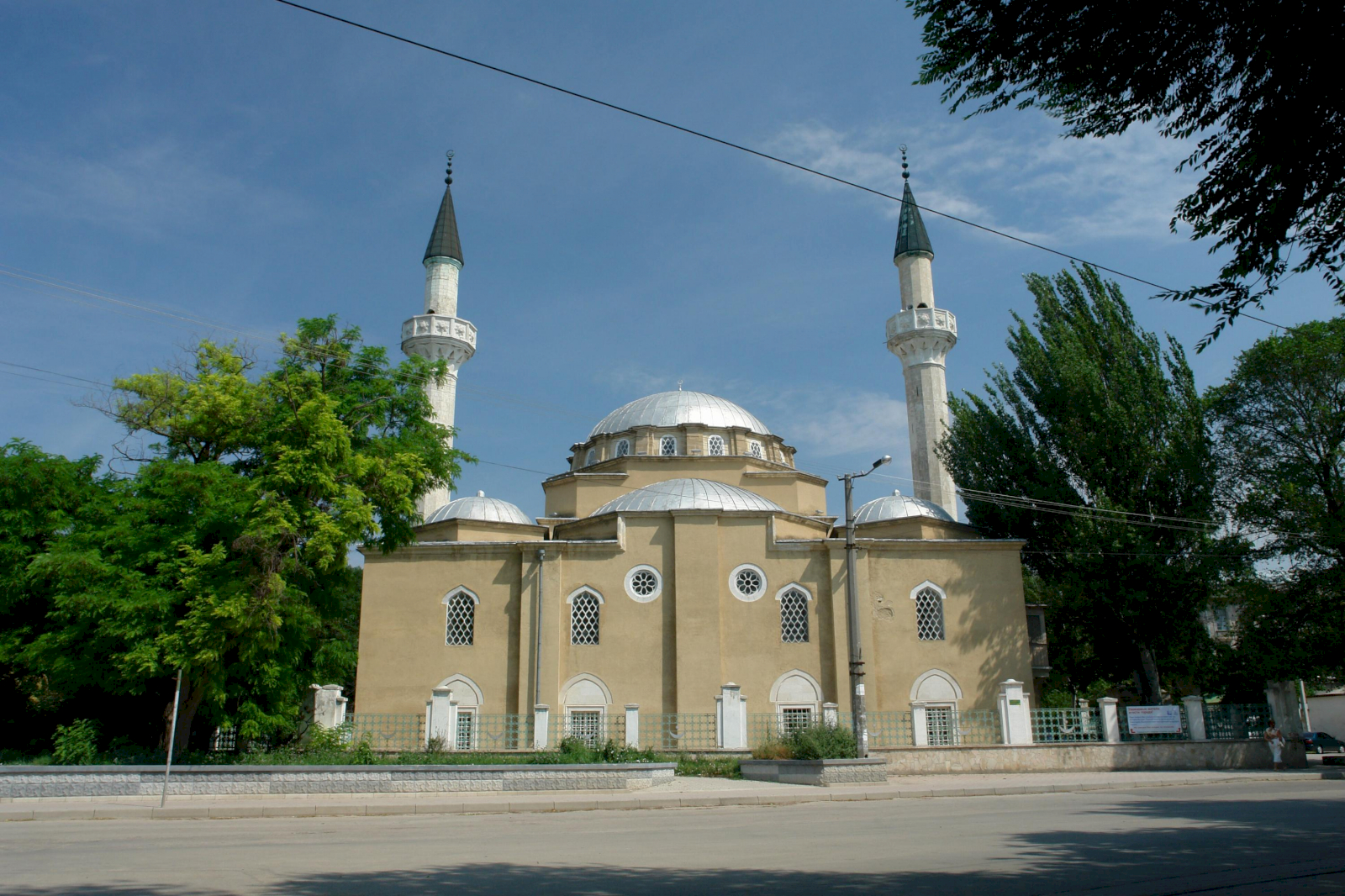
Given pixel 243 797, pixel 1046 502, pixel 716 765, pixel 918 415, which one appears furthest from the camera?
pixel 918 415

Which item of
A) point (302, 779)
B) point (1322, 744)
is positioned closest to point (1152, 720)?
point (1322, 744)

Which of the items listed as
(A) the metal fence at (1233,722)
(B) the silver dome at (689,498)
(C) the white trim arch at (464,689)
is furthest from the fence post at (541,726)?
(A) the metal fence at (1233,722)

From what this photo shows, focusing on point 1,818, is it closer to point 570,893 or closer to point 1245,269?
point 570,893

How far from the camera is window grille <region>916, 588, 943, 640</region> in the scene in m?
19.8

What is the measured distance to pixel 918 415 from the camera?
2866 centimetres

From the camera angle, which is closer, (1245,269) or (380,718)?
(1245,269)

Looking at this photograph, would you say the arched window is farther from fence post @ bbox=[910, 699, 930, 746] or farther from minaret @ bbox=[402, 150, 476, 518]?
minaret @ bbox=[402, 150, 476, 518]

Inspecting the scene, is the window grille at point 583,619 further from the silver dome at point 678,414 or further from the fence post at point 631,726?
the silver dome at point 678,414

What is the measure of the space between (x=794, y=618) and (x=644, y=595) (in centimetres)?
322

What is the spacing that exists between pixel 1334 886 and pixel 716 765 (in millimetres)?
10469

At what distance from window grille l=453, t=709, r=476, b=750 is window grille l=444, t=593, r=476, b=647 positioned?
1471 mm

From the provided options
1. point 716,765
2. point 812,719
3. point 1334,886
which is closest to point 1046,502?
point 812,719

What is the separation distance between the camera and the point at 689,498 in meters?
21.0

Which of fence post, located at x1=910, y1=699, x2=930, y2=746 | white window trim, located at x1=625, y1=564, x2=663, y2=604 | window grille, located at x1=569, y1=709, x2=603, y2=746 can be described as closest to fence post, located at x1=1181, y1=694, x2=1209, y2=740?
fence post, located at x1=910, y1=699, x2=930, y2=746
